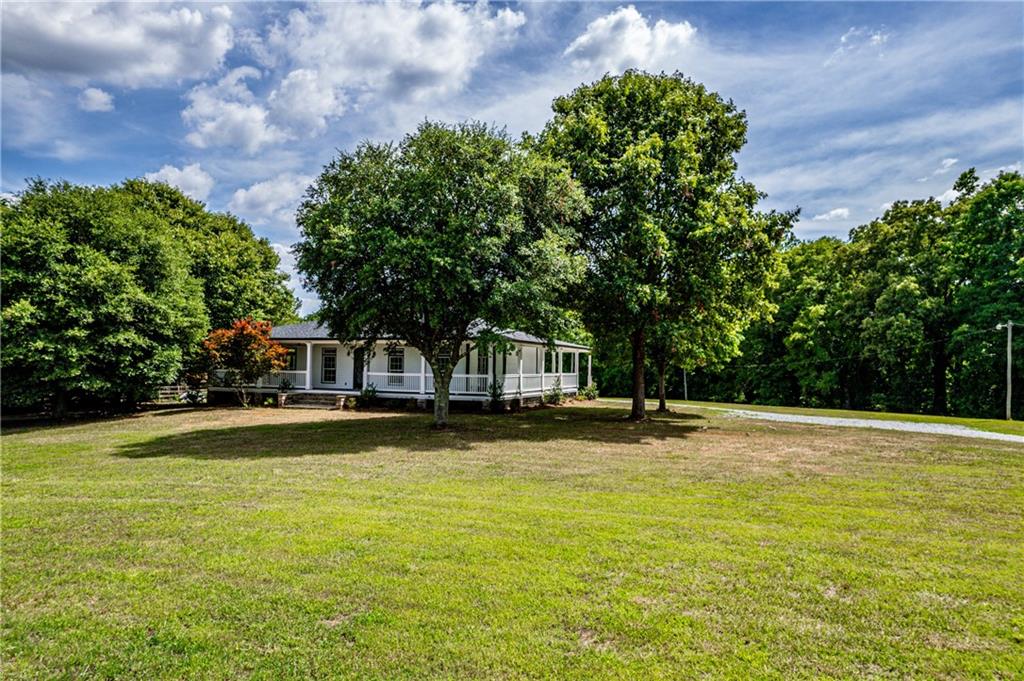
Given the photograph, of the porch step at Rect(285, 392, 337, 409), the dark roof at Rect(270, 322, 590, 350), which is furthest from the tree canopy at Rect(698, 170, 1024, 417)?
the porch step at Rect(285, 392, 337, 409)

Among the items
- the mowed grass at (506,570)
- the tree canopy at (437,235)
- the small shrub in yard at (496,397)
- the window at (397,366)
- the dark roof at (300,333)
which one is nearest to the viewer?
the mowed grass at (506,570)

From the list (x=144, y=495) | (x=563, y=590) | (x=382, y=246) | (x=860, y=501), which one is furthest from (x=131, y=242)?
(x=860, y=501)

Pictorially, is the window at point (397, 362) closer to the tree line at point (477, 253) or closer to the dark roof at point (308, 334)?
the dark roof at point (308, 334)

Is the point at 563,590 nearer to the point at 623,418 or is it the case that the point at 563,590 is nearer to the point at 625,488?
the point at 625,488

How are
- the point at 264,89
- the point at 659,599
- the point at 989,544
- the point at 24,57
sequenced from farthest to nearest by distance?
the point at 264,89 < the point at 24,57 < the point at 989,544 < the point at 659,599

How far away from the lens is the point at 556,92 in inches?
802

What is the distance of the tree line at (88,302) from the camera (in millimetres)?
15922

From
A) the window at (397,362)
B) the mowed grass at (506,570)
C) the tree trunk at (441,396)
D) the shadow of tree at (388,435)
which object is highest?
the window at (397,362)

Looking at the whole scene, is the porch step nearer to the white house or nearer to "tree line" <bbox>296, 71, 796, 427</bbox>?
the white house

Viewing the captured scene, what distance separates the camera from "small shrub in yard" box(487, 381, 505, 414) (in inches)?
873

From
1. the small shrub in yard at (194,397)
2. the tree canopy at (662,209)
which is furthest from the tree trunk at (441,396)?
the small shrub in yard at (194,397)

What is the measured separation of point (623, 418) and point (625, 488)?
12313mm

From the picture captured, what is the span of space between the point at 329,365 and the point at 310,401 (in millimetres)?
2629

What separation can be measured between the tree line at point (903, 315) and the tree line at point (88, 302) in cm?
1764
